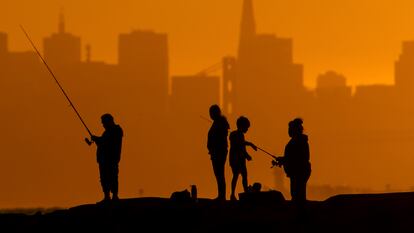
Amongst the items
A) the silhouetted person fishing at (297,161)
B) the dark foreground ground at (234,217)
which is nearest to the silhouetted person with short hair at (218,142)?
the dark foreground ground at (234,217)

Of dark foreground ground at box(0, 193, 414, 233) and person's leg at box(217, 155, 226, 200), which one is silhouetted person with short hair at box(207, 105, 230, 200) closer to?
person's leg at box(217, 155, 226, 200)

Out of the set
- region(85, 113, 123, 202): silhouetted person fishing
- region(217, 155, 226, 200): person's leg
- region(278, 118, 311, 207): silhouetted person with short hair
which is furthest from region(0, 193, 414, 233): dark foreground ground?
region(278, 118, 311, 207): silhouetted person with short hair

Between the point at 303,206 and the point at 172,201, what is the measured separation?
3494 millimetres

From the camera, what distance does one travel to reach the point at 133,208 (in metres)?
24.0

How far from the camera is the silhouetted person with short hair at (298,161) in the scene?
838 inches

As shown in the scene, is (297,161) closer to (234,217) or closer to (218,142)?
(234,217)

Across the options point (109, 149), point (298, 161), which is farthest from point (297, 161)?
point (109, 149)

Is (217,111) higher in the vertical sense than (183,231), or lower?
higher

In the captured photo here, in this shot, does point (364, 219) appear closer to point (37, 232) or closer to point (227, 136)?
point (227, 136)

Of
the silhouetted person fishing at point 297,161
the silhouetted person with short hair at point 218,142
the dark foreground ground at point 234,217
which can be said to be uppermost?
the silhouetted person with short hair at point 218,142

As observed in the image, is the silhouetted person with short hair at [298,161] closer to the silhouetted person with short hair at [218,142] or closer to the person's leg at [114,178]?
the silhouetted person with short hair at [218,142]

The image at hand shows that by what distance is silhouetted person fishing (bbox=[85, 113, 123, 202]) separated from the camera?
23.4 meters

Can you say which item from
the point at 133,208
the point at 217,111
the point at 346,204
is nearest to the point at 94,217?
the point at 133,208

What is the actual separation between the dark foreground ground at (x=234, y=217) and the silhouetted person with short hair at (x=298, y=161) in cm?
68
